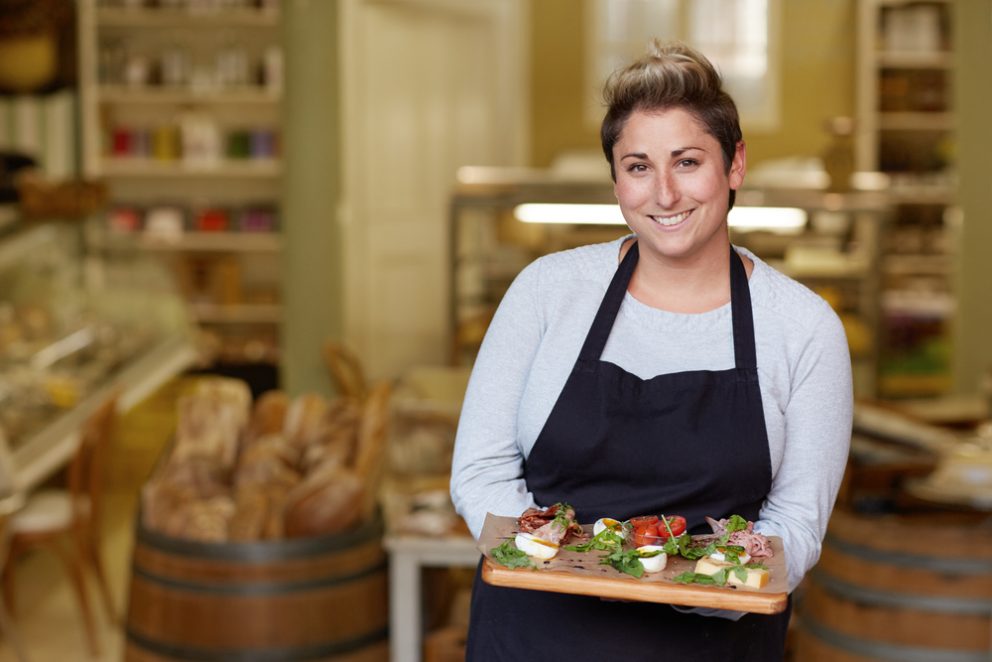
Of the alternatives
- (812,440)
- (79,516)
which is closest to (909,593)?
(812,440)

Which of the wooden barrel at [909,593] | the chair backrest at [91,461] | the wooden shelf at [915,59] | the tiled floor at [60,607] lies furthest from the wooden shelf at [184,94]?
the wooden barrel at [909,593]

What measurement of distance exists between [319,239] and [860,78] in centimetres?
513

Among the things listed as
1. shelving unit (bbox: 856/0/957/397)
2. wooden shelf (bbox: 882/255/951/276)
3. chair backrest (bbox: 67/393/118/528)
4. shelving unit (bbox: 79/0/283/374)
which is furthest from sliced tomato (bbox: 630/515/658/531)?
wooden shelf (bbox: 882/255/951/276)

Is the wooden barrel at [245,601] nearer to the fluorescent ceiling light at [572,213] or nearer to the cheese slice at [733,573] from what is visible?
the cheese slice at [733,573]

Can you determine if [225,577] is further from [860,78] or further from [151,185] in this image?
[860,78]

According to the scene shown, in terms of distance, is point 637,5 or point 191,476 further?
point 637,5

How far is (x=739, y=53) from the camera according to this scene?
35.1 ft

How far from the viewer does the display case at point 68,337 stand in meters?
4.98

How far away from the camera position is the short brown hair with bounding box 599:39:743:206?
1732mm

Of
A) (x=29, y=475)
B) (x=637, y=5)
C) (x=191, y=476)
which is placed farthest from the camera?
(x=637, y=5)

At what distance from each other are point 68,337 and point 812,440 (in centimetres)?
441

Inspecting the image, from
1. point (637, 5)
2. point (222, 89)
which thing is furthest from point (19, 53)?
point (637, 5)

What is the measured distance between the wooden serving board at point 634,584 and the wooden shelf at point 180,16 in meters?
7.14

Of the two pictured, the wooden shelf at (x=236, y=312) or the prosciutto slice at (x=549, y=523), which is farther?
the wooden shelf at (x=236, y=312)
